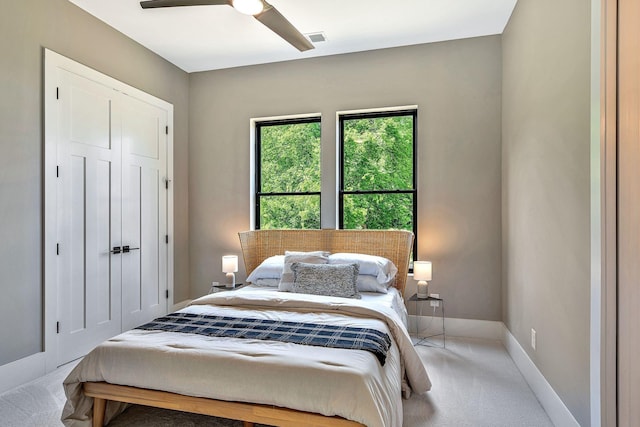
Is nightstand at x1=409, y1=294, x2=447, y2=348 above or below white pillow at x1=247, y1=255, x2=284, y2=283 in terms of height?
below

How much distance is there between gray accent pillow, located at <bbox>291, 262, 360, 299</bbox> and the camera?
3049 millimetres

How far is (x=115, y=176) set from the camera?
3.52m

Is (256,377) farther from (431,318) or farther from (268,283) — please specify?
(431,318)

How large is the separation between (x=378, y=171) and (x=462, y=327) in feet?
6.02

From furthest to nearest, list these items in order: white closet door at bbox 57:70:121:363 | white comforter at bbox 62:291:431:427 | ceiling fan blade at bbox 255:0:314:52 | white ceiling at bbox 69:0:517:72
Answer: white ceiling at bbox 69:0:517:72 < white closet door at bbox 57:70:121:363 < ceiling fan blade at bbox 255:0:314:52 < white comforter at bbox 62:291:431:427

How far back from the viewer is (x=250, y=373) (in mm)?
1757

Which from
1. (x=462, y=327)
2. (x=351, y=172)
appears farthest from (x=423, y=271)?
(x=351, y=172)

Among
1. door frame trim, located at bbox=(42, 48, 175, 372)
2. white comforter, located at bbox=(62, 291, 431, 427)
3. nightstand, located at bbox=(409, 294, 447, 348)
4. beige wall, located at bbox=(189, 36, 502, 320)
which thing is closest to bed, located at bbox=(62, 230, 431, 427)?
white comforter, located at bbox=(62, 291, 431, 427)

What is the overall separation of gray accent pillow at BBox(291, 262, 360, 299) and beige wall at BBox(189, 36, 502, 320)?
97cm

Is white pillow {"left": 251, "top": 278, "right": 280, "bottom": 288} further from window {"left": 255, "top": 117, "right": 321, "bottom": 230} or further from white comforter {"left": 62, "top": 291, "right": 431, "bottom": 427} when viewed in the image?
white comforter {"left": 62, "top": 291, "right": 431, "bottom": 427}

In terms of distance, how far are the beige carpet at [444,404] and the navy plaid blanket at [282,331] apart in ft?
1.76

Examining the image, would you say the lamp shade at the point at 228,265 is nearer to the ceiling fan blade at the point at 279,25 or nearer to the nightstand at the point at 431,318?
the nightstand at the point at 431,318

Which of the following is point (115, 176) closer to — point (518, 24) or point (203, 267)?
point (203, 267)
